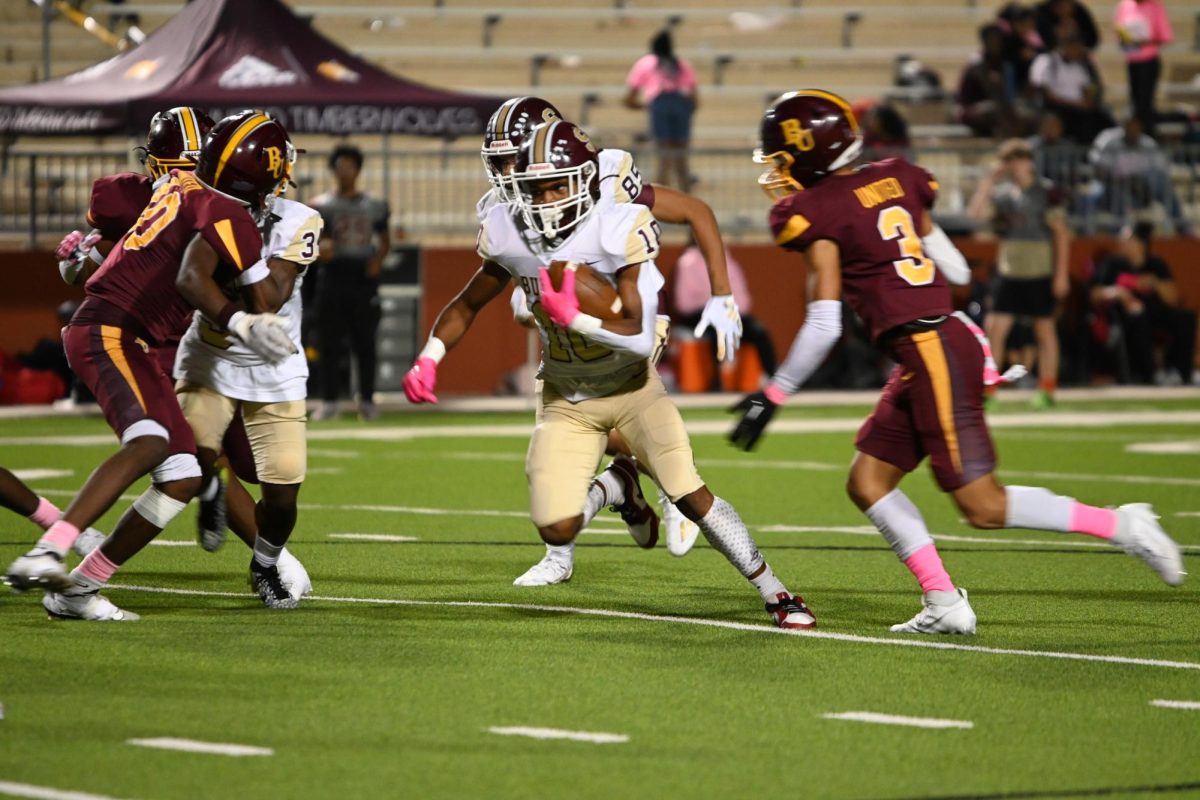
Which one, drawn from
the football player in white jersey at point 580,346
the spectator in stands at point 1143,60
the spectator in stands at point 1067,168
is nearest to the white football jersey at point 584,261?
the football player in white jersey at point 580,346

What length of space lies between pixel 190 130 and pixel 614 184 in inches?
62.0

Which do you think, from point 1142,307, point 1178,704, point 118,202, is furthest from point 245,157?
point 1142,307

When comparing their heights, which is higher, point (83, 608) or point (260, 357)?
point (260, 357)

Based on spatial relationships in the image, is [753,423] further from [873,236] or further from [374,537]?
[374,537]

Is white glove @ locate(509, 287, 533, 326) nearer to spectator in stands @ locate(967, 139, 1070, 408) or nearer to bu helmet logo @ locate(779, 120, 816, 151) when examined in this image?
bu helmet logo @ locate(779, 120, 816, 151)

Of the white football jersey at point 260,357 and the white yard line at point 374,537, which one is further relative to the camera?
the white yard line at point 374,537

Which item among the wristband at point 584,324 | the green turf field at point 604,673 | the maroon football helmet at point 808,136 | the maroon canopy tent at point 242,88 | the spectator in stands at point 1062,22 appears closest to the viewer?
the green turf field at point 604,673

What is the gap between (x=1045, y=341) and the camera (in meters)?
17.0

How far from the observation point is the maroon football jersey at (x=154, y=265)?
7020 mm

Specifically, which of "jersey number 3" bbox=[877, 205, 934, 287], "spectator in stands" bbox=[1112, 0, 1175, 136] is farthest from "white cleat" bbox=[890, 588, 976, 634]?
"spectator in stands" bbox=[1112, 0, 1175, 136]

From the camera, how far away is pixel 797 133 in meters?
6.87

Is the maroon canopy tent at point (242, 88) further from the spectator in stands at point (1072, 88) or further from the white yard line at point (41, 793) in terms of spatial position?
the white yard line at point (41, 793)

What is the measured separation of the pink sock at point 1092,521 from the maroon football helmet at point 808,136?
1368mm

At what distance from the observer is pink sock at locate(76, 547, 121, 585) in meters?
7.03
